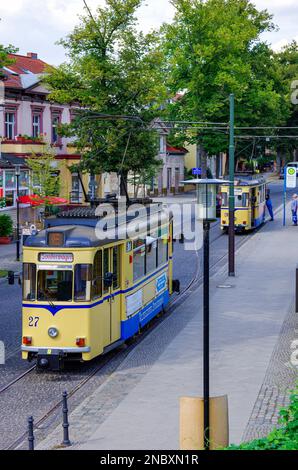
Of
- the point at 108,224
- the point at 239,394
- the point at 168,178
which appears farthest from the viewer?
the point at 168,178

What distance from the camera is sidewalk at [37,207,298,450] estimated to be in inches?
518

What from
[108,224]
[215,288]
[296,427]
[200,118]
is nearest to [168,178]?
[200,118]

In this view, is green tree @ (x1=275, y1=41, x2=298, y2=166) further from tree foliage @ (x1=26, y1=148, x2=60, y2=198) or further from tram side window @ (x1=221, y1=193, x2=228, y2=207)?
tree foliage @ (x1=26, y1=148, x2=60, y2=198)

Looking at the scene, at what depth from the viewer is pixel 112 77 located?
42.4m

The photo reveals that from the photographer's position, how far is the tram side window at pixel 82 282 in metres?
16.6

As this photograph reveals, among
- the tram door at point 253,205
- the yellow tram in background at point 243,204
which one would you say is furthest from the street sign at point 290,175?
the tram door at point 253,205

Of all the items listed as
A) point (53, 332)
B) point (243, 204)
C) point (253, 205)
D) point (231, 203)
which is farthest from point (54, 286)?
point (253, 205)

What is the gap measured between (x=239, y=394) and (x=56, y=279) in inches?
162

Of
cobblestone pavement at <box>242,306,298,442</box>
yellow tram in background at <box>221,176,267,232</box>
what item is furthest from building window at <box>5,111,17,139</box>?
cobblestone pavement at <box>242,306,298,442</box>

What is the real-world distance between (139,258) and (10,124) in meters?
30.1

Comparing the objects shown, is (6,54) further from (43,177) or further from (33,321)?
(33,321)
